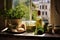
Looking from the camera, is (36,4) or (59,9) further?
(36,4)

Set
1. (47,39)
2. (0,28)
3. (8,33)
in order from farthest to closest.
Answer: (0,28) → (8,33) → (47,39)

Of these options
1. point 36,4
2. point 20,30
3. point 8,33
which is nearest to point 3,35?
point 8,33

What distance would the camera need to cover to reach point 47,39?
1894 millimetres

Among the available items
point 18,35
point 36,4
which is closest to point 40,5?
point 36,4

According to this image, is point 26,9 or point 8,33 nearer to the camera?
point 8,33

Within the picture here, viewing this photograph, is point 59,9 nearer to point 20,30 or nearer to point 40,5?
point 40,5

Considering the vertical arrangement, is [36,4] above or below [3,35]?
above

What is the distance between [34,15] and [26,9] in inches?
5.7

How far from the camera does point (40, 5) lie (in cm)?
234

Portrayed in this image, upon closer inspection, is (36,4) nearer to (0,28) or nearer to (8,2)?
(8,2)

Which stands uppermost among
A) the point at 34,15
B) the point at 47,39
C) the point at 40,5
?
the point at 40,5

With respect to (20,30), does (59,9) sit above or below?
above

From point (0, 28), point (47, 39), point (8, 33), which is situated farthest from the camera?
point (0, 28)

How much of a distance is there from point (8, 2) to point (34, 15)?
419mm
